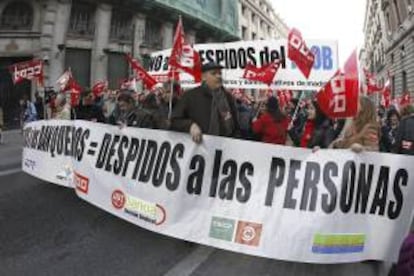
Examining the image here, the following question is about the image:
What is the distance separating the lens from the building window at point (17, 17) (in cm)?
3272

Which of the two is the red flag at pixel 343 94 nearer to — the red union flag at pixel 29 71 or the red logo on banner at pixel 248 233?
the red logo on banner at pixel 248 233

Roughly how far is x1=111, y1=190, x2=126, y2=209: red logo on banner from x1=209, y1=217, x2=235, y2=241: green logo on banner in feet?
3.94

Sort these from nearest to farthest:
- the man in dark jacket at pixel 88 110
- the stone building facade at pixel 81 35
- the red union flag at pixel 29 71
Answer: the man in dark jacket at pixel 88 110 → the red union flag at pixel 29 71 → the stone building facade at pixel 81 35

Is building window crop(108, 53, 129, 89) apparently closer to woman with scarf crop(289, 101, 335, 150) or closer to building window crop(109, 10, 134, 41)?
building window crop(109, 10, 134, 41)

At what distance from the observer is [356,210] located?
202 inches

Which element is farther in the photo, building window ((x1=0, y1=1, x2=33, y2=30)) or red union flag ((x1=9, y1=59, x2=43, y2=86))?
building window ((x1=0, y1=1, x2=33, y2=30))

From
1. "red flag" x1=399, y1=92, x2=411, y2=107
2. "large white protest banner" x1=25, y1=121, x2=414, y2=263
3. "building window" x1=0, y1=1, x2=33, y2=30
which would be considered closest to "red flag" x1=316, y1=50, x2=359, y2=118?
"large white protest banner" x1=25, y1=121, x2=414, y2=263

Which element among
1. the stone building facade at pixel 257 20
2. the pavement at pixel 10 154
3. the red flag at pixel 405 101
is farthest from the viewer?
the stone building facade at pixel 257 20

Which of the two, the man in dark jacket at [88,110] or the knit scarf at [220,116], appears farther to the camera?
the man in dark jacket at [88,110]

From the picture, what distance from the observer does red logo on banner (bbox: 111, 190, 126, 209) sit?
6.30m

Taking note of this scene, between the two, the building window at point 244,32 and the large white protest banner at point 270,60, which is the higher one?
the building window at point 244,32

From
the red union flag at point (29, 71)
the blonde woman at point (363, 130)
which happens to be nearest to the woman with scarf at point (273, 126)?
the blonde woman at point (363, 130)

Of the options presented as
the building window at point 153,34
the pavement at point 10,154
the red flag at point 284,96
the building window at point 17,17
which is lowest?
the pavement at point 10,154

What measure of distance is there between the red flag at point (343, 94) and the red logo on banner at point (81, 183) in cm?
280
